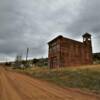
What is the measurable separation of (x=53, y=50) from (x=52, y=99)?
38.4 m

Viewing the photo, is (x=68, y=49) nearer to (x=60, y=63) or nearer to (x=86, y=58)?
(x=60, y=63)

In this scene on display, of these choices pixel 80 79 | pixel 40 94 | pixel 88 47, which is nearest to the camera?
pixel 40 94

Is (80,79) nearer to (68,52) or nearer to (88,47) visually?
(68,52)

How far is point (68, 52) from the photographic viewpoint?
4522 centimetres

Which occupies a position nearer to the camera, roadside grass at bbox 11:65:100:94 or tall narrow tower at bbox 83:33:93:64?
roadside grass at bbox 11:65:100:94

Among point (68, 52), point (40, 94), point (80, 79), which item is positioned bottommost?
point (40, 94)

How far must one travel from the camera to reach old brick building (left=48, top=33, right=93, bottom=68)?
43969 millimetres

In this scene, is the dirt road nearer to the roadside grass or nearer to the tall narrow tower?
the roadside grass

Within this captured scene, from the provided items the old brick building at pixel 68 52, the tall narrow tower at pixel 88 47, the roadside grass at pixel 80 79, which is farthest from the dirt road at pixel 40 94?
the tall narrow tower at pixel 88 47

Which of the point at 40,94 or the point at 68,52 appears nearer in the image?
the point at 40,94

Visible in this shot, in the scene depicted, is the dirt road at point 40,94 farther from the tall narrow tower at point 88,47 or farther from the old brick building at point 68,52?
the tall narrow tower at point 88,47

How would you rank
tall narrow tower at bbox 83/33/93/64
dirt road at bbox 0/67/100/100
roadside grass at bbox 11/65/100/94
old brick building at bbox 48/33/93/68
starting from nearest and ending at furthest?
dirt road at bbox 0/67/100/100 < roadside grass at bbox 11/65/100/94 < old brick building at bbox 48/33/93/68 < tall narrow tower at bbox 83/33/93/64

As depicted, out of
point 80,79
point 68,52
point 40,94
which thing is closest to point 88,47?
point 68,52

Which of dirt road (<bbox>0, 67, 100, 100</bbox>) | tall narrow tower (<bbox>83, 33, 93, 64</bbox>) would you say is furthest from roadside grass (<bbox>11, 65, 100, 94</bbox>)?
tall narrow tower (<bbox>83, 33, 93, 64</bbox>)
